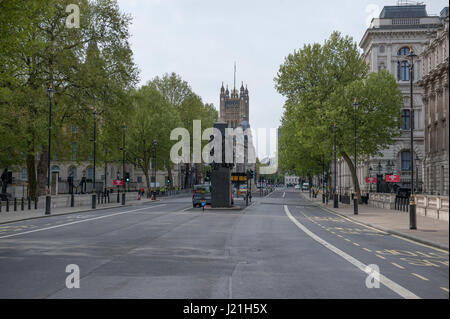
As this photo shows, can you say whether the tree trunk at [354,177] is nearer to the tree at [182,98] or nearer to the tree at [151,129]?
the tree at [151,129]

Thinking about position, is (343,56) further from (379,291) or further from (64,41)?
(379,291)

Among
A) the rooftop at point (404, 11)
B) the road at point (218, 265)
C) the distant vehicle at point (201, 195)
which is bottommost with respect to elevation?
the road at point (218, 265)

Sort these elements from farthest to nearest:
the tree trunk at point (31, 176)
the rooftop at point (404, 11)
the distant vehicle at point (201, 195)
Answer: the rooftop at point (404, 11) → the tree trunk at point (31, 176) → the distant vehicle at point (201, 195)

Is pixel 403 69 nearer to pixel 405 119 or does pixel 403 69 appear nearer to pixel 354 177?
pixel 405 119

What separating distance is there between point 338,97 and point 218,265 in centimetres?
3940

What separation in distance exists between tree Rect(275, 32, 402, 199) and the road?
30.5m

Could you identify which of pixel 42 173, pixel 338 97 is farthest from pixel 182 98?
pixel 42 173

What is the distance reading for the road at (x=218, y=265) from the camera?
7.90 m

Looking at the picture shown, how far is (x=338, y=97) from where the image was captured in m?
47.4

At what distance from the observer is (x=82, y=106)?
4069cm

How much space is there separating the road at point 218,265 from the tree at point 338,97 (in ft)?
99.9

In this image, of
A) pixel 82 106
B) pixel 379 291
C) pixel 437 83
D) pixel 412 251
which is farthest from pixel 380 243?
pixel 437 83

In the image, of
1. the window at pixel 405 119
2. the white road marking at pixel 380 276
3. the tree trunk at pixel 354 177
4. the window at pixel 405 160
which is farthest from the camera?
the window at pixel 405 119

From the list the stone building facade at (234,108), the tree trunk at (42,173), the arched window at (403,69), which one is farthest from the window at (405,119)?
the stone building facade at (234,108)
